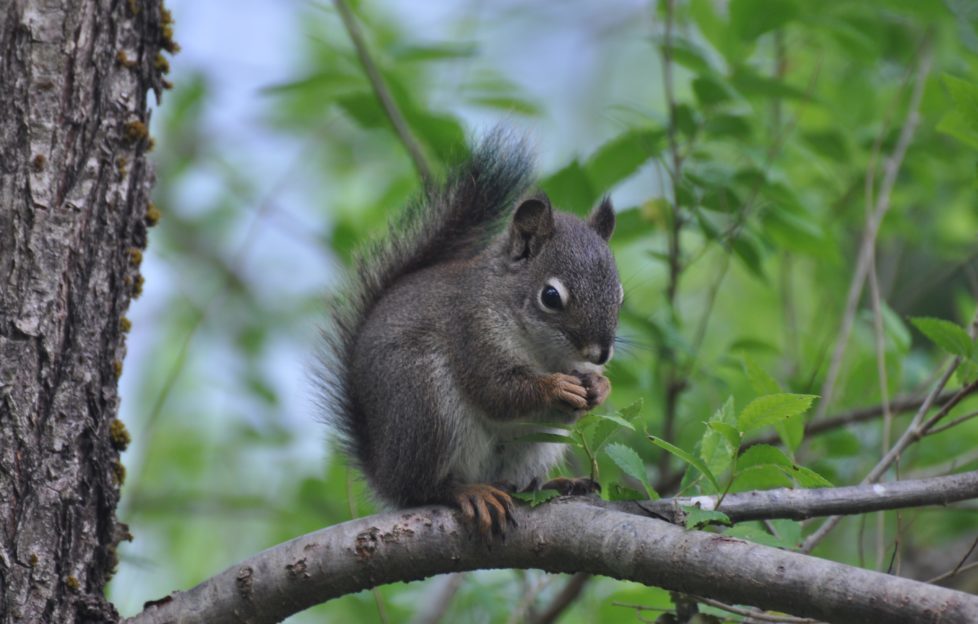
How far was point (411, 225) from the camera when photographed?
3.62 meters

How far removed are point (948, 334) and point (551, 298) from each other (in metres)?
1.18

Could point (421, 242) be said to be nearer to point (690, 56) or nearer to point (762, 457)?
point (690, 56)

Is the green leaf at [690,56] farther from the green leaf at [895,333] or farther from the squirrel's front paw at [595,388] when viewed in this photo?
the squirrel's front paw at [595,388]

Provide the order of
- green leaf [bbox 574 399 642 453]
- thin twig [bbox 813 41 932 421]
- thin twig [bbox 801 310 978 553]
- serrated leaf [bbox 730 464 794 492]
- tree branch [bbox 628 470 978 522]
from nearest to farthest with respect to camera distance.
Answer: tree branch [bbox 628 470 978 522] < green leaf [bbox 574 399 642 453] < serrated leaf [bbox 730 464 794 492] < thin twig [bbox 801 310 978 553] < thin twig [bbox 813 41 932 421]

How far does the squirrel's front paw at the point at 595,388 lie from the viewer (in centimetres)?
305

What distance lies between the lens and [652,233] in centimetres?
418

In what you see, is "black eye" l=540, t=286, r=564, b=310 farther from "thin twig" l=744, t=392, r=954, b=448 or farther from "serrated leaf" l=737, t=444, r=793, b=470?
"serrated leaf" l=737, t=444, r=793, b=470

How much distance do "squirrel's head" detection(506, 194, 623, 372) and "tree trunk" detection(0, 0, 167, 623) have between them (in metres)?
1.17

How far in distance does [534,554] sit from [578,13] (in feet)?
29.2

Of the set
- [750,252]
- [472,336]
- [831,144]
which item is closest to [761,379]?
[472,336]

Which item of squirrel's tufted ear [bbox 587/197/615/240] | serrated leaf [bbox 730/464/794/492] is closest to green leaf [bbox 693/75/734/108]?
squirrel's tufted ear [bbox 587/197/615/240]

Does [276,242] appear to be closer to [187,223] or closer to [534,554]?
[187,223]

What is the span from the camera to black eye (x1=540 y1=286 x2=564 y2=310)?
10.7 feet

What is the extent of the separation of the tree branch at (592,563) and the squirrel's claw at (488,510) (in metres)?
0.03
